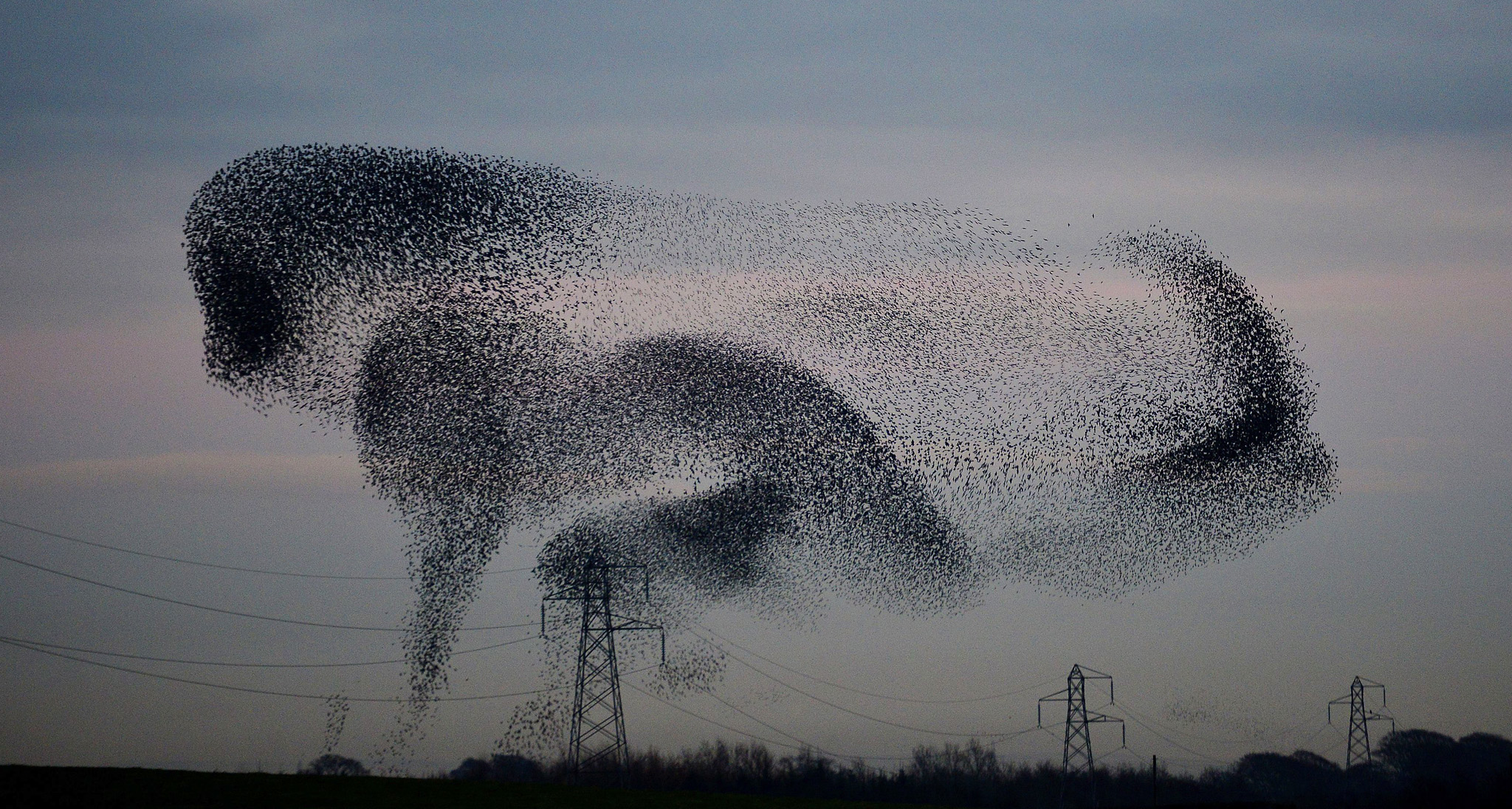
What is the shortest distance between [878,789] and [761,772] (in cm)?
1043

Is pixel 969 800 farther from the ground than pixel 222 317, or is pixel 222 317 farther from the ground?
pixel 222 317

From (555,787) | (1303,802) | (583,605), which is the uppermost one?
(583,605)

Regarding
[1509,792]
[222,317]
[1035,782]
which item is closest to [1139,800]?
[1035,782]

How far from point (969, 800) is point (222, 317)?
88.9m

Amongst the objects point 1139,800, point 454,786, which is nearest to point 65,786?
point 454,786

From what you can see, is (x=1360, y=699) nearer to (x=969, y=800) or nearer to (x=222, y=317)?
(x=969, y=800)

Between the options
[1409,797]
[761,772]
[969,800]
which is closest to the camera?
[1409,797]

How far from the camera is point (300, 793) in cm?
3803

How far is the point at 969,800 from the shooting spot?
388 feet

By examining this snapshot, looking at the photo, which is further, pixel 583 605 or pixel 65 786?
pixel 583 605

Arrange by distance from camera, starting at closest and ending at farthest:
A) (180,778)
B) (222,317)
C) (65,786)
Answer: (65,786) → (180,778) → (222,317)

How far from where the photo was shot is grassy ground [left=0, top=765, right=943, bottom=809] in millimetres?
35062

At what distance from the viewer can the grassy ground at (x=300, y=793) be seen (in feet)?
115

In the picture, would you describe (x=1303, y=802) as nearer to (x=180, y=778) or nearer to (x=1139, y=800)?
(x=1139, y=800)
